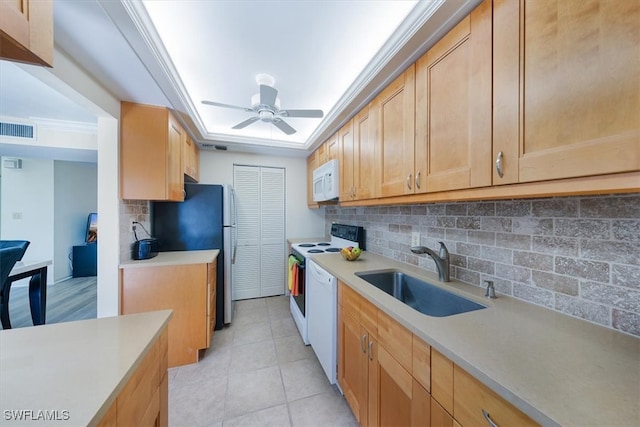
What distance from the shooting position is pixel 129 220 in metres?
1.99

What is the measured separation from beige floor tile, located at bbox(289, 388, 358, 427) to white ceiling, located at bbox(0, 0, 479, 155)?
2.29 meters

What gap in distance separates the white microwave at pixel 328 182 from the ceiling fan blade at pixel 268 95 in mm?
849

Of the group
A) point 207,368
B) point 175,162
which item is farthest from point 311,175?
point 207,368

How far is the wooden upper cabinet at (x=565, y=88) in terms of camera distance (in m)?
0.58

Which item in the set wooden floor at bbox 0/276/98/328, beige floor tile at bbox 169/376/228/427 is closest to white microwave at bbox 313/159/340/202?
beige floor tile at bbox 169/376/228/427

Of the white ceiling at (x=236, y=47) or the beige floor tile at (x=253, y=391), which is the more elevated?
the white ceiling at (x=236, y=47)

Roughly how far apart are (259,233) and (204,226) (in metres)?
1.06

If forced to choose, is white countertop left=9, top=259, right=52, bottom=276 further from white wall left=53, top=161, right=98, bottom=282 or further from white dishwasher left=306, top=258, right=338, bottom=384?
white wall left=53, top=161, right=98, bottom=282

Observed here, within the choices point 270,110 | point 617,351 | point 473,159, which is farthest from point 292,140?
point 617,351

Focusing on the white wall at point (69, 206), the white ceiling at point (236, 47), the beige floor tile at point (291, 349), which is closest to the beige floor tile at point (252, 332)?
the beige floor tile at point (291, 349)

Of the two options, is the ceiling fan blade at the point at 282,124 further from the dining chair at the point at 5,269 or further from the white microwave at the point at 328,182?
the dining chair at the point at 5,269

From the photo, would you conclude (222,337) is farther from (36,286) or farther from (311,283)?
(36,286)

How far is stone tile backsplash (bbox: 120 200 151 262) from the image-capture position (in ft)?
6.16

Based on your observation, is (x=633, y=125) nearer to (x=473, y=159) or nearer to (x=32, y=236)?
(x=473, y=159)
